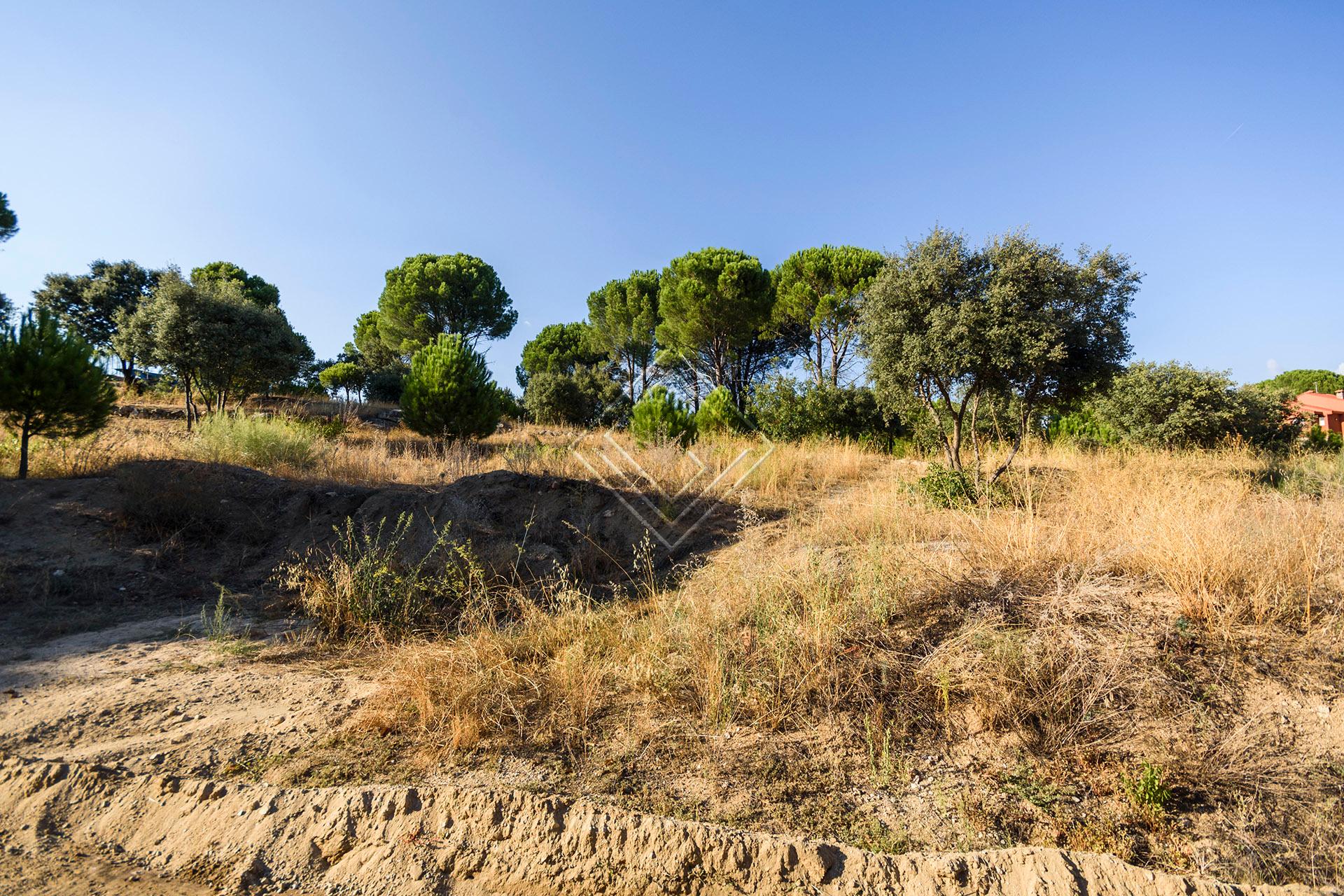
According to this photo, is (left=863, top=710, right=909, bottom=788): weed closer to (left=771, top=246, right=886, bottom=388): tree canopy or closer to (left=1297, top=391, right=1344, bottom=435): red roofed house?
(left=771, top=246, right=886, bottom=388): tree canopy

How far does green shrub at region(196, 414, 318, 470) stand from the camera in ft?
31.1

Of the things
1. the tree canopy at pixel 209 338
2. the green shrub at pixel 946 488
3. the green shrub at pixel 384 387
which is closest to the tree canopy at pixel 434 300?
the green shrub at pixel 384 387

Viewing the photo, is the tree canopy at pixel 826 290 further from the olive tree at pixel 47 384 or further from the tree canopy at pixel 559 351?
the olive tree at pixel 47 384

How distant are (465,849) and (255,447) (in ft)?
31.4

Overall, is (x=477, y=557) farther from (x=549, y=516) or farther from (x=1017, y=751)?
(x=1017, y=751)

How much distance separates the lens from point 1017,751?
9.15ft

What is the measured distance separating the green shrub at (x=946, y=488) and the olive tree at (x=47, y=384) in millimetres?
10973

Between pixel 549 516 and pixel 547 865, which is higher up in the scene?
pixel 549 516

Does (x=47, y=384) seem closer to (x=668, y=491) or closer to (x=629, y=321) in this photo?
(x=668, y=491)

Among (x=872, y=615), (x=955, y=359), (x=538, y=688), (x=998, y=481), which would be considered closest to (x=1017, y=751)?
(x=872, y=615)

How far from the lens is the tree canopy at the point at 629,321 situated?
93.9 ft

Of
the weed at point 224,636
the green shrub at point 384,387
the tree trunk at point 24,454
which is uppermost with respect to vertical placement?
the green shrub at point 384,387

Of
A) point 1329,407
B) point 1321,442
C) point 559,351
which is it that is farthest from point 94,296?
point 1329,407

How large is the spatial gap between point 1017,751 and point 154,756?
4.01 metres
